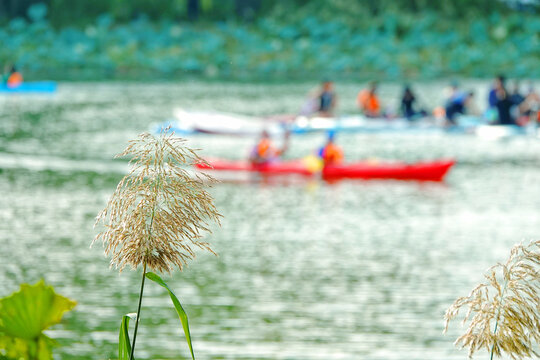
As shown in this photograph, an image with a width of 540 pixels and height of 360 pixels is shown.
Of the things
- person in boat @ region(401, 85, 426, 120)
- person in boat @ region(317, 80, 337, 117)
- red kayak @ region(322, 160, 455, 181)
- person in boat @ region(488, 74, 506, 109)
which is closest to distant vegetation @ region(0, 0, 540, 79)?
person in boat @ region(317, 80, 337, 117)

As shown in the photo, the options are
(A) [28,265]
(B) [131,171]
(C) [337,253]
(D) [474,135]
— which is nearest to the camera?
(B) [131,171]

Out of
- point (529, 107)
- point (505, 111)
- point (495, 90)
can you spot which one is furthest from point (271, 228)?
point (529, 107)

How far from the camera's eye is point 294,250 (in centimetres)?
1669

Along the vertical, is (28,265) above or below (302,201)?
below

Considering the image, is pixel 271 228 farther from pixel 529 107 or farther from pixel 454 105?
pixel 529 107

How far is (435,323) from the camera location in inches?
468

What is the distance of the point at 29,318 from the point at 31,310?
0.04 meters

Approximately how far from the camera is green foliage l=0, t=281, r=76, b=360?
3.67 meters

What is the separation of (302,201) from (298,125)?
10174 millimetres

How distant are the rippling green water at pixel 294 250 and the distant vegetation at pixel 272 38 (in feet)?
122

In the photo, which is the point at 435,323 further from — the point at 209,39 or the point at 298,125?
the point at 209,39

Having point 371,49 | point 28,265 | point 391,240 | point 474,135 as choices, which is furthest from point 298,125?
point 371,49

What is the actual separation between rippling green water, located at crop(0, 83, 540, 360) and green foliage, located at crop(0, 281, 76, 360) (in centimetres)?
674

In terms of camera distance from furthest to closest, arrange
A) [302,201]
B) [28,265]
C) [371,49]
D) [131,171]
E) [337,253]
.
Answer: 1. [371,49]
2. [302,201]
3. [337,253]
4. [28,265]
5. [131,171]
